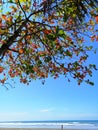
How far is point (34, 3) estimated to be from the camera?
10289 millimetres

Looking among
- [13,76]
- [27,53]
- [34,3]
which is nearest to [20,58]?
[27,53]

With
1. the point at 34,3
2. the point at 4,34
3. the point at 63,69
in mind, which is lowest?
the point at 63,69

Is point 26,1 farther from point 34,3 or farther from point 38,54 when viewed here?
point 38,54

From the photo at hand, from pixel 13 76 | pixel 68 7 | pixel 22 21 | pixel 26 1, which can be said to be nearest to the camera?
pixel 68 7

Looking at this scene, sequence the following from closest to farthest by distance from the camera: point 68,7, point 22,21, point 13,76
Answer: point 68,7
point 22,21
point 13,76

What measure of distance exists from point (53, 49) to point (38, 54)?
37.5 inches

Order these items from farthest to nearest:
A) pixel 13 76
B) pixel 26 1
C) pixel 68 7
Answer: pixel 13 76 < pixel 26 1 < pixel 68 7

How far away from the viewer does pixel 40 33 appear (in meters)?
10.6

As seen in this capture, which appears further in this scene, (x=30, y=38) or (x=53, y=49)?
(x=30, y=38)

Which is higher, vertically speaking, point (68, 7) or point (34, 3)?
point (34, 3)

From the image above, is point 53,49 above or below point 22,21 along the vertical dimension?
below

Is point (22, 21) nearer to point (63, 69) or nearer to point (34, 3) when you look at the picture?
point (34, 3)

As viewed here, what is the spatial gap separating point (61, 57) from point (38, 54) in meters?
1.00

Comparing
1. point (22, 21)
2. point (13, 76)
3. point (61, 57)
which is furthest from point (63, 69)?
point (13, 76)
